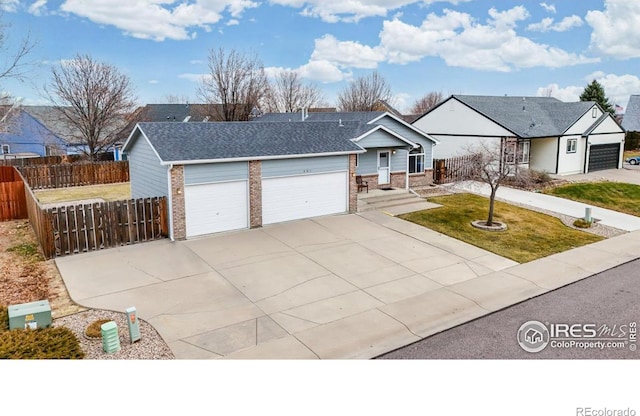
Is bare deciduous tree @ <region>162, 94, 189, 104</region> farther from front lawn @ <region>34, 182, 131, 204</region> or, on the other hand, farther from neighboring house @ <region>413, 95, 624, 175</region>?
neighboring house @ <region>413, 95, 624, 175</region>

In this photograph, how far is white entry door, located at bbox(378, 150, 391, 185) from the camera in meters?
23.8

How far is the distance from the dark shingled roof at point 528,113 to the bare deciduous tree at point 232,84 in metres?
18.6

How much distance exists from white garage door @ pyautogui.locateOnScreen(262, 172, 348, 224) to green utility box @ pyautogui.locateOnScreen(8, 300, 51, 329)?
913cm

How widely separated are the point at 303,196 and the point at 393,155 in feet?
25.4

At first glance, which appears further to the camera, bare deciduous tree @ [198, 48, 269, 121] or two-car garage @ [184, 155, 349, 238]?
bare deciduous tree @ [198, 48, 269, 121]

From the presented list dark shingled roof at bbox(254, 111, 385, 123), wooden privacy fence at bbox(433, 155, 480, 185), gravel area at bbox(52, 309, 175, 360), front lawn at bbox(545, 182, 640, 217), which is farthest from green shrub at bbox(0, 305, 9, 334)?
front lawn at bbox(545, 182, 640, 217)

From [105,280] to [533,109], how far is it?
31.0 m

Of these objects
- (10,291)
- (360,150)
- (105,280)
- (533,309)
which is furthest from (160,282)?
(360,150)

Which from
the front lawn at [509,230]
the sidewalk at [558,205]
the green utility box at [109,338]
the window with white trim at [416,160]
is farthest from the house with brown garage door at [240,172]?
the green utility box at [109,338]

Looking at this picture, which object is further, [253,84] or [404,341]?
[253,84]

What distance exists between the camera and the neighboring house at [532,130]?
97.5 ft

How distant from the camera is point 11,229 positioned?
1748 cm

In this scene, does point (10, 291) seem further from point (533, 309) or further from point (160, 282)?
point (533, 309)

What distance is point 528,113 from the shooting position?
3244 centimetres
